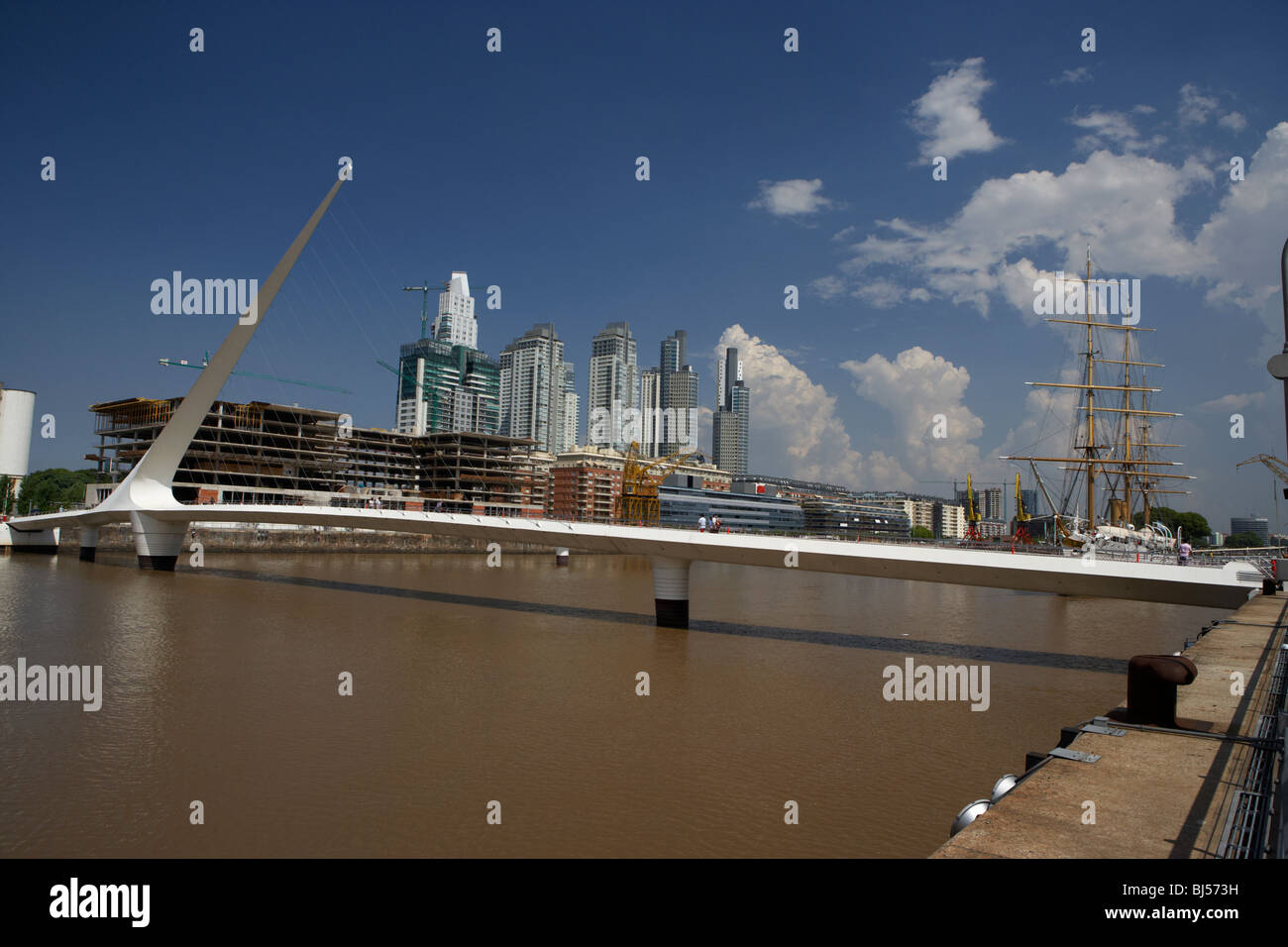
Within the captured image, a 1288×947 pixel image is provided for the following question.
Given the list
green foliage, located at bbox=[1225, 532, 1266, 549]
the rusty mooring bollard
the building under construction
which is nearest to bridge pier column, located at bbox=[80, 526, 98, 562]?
the building under construction

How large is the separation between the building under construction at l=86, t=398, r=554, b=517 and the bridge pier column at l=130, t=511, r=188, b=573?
66.1 feet

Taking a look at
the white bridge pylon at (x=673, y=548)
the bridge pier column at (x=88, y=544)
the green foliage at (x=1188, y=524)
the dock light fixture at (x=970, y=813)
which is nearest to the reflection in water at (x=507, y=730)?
the white bridge pylon at (x=673, y=548)

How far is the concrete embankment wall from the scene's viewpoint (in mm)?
57000

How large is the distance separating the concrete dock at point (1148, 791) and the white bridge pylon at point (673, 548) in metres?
11.8

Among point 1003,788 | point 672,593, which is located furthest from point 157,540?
point 1003,788

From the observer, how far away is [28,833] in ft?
26.2

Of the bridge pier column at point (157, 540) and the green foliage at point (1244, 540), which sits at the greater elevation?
the bridge pier column at point (157, 540)

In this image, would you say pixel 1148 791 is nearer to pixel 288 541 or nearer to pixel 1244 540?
pixel 288 541

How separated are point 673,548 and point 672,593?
1.72 metres

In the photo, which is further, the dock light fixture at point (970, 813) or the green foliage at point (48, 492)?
the green foliage at point (48, 492)

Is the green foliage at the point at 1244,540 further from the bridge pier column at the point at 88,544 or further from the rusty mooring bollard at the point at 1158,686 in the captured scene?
the bridge pier column at the point at 88,544

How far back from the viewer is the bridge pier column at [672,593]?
25391mm
